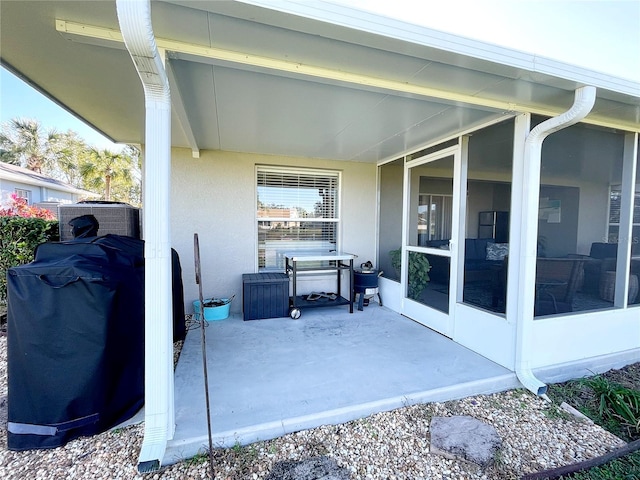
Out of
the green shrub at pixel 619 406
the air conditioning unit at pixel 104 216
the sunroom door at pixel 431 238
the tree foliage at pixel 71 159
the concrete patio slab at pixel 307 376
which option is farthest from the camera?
the tree foliage at pixel 71 159

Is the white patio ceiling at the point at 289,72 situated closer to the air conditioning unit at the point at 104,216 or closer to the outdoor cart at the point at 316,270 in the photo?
the air conditioning unit at the point at 104,216

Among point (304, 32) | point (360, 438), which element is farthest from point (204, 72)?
point (360, 438)

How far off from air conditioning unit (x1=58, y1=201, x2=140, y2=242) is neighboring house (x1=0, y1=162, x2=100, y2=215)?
23.5 feet

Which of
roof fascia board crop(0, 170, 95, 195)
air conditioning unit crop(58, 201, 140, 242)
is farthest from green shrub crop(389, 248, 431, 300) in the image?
roof fascia board crop(0, 170, 95, 195)

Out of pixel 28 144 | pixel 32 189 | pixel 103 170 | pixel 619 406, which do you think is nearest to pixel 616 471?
pixel 619 406

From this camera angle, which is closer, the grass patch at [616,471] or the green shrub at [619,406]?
the grass patch at [616,471]

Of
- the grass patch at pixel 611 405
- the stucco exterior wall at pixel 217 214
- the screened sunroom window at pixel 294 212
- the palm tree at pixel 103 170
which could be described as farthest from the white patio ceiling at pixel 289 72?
the palm tree at pixel 103 170

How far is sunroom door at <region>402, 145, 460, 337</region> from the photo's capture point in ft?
11.3

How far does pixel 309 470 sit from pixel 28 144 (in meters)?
22.8

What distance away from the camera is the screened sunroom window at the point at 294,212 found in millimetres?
4711

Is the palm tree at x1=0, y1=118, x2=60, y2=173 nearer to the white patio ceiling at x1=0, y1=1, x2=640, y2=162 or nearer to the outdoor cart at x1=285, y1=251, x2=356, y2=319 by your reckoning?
the white patio ceiling at x1=0, y1=1, x2=640, y2=162

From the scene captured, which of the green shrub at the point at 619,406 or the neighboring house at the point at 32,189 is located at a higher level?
the neighboring house at the point at 32,189

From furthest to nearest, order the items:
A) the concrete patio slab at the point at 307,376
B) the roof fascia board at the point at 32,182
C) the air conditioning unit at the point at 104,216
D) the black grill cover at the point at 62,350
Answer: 1. the roof fascia board at the point at 32,182
2. the air conditioning unit at the point at 104,216
3. the concrete patio slab at the point at 307,376
4. the black grill cover at the point at 62,350

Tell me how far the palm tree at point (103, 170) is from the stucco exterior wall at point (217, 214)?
469 inches
